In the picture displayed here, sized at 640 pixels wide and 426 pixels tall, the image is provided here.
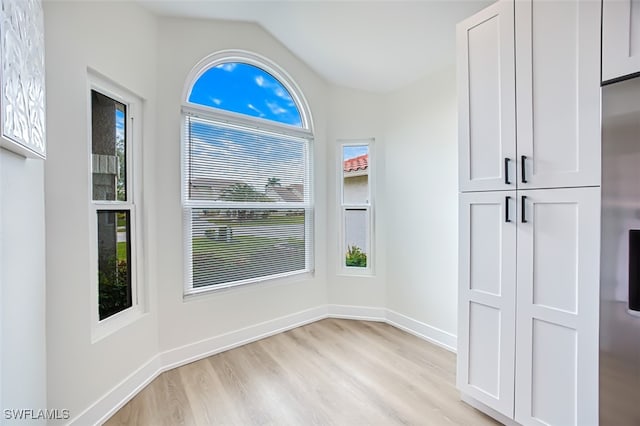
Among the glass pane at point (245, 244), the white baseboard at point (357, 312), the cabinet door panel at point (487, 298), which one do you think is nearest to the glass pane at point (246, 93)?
the glass pane at point (245, 244)

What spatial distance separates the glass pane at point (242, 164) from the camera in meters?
2.57

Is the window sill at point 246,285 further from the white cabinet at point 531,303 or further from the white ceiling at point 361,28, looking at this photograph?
the white ceiling at point 361,28

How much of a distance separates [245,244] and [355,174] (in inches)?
59.9

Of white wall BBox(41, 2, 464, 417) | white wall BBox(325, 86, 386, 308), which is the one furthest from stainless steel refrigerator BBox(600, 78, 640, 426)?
white wall BBox(325, 86, 386, 308)

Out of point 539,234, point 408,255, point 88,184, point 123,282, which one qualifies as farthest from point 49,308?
point 408,255

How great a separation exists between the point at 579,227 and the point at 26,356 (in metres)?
2.58

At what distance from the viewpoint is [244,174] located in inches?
113

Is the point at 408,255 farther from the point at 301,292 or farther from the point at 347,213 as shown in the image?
the point at 301,292

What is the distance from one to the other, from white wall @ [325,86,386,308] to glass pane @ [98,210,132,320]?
200 cm

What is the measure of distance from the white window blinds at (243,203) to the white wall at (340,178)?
0.31 m

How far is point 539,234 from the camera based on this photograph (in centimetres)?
152

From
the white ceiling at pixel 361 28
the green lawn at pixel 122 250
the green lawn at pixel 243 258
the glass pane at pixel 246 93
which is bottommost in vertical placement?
the green lawn at pixel 243 258

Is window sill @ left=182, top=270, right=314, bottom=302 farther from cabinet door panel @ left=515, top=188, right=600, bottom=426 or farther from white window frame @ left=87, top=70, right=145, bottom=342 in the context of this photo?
cabinet door panel @ left=515, top=188, right=600, bottom=426

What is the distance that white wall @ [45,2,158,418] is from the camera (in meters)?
1.56
